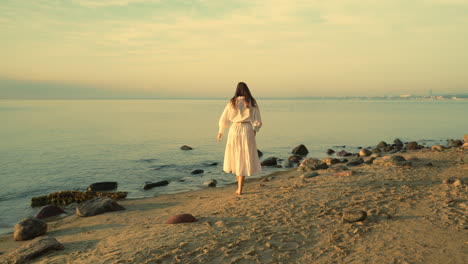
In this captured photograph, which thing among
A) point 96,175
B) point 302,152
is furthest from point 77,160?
point 302,152

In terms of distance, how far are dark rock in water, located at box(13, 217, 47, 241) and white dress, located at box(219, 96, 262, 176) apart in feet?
15.9

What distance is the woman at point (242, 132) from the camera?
340 inches

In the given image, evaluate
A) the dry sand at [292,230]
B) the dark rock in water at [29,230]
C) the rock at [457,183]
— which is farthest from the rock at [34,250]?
the rock at [457,183]

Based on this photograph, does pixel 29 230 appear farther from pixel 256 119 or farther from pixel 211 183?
pixel 211 183

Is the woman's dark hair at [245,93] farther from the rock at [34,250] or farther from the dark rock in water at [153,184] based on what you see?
the dark rock in water at [153,184]

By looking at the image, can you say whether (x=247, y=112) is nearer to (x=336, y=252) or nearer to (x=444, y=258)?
(x=336, y=252)

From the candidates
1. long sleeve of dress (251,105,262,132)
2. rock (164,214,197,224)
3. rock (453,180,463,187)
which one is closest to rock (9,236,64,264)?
rock (164,214,197,224)

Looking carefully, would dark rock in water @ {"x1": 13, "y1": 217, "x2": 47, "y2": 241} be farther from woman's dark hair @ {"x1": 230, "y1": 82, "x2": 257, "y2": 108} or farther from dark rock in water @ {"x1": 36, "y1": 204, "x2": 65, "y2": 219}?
woman's dark hair @ {"x1": 230, "y1": 82, "x2": 257, "y2": 108}

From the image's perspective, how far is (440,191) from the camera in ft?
27.0

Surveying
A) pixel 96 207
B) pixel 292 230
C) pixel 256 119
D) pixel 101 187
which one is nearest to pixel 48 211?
pixel 96 207

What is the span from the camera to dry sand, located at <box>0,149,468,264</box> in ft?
16.4

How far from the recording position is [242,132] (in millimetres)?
8766

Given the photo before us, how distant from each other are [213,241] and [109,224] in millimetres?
3411

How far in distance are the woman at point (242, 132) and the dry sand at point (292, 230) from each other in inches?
34.3
